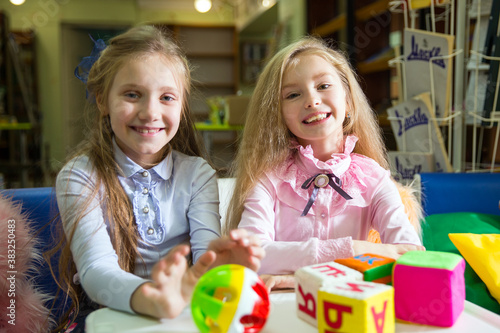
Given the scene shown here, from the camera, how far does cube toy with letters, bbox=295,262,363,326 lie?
58 cm

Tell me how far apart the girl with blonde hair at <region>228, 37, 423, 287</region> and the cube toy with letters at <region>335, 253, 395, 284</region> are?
35 centimetres

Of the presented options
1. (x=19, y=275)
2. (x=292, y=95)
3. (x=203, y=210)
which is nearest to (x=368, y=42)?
(x=292, y=95)

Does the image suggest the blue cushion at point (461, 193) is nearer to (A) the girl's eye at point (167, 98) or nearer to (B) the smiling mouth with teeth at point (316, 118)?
(B) the smiling mouth with teeth at point (316, 118)

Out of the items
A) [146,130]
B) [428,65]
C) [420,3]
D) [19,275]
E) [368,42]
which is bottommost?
[19,275]

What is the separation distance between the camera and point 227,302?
55cm

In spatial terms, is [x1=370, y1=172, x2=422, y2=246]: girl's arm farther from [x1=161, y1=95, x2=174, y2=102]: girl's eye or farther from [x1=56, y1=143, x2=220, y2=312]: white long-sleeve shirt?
[x1=161, y1=95, x2=174, y2=102]: girl's eye

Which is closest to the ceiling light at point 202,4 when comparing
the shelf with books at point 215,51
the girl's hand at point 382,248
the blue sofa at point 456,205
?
the shelf with books at point 215,51

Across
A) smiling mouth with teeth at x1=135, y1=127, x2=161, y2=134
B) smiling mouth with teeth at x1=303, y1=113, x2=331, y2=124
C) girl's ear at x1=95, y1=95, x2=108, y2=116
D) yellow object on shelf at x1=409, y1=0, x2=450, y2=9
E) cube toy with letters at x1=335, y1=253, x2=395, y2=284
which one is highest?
yellow object on shelf at x1=409, y1=0, x2=450, y2=9

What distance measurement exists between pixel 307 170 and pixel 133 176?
42 centimetres

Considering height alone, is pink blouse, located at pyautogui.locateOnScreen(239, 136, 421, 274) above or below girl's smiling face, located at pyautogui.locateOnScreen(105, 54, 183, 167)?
below

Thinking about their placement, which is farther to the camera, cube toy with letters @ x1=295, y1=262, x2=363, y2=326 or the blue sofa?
the blue sofa

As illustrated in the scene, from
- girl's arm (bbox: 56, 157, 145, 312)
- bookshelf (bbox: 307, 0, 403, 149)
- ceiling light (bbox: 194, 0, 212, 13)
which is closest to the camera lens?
girl's arm (bbox: 56, 157, 145, 312)

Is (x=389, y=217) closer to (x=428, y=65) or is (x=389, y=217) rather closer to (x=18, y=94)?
(x=428, y=65)

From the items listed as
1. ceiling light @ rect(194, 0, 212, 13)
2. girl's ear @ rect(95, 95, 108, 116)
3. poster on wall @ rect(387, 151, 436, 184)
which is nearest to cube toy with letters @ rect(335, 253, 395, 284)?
girl's ear @ rect(95, 95, 108, 116)
